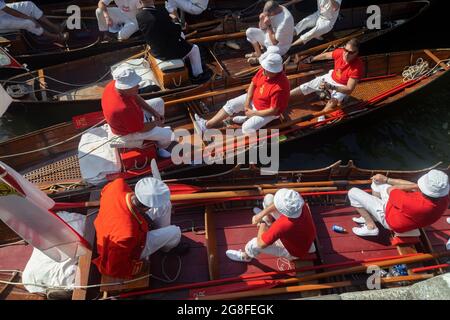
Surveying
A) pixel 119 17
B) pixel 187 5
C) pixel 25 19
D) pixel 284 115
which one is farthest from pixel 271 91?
pixel 25 19

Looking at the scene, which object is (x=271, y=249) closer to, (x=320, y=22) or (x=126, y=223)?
(x=126, y=223)

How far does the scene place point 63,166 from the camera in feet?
25.6

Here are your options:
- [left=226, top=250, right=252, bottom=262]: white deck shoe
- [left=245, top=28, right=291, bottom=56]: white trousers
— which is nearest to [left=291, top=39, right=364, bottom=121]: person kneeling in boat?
[left=245, top=28, right=291, bottom=56]: white trousers

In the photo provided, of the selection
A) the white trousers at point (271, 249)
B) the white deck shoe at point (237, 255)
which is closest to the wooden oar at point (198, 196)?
the white trousers at point (271, 249)

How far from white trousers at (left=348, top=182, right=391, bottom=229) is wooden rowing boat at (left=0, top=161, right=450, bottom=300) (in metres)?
0.32

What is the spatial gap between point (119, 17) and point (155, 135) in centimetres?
507

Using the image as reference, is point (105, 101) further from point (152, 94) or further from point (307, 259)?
point (307, 259)

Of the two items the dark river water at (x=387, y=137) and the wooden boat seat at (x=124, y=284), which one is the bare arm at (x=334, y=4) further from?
the wooden boat seat at (x=124, y=284)

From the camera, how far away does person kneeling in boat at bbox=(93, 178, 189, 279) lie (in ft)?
16.9

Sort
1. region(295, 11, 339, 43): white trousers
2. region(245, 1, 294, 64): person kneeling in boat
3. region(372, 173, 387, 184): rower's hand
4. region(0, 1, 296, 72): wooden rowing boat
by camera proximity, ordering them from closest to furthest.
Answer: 1. region(372, 173, 387, 184): rower's hand
2. region(245, 1, 294, 64): person kneeling in boat
3. region(295, 11, 339, 43): white trousers
4. region(0, 1, 296, 72): wooden rowing boat

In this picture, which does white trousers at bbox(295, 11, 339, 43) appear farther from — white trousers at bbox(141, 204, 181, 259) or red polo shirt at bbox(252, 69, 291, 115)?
white trousers at bbox(141, 204, 181, 259)

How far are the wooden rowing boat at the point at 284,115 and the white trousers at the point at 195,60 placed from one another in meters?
0.75

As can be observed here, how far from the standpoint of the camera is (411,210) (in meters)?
6.00
